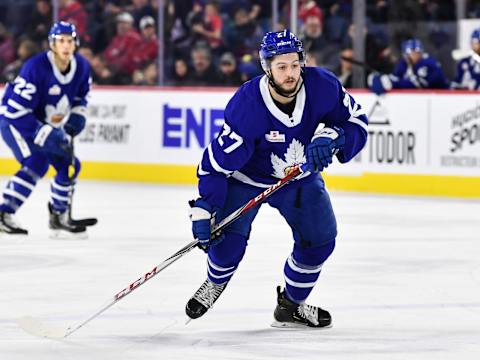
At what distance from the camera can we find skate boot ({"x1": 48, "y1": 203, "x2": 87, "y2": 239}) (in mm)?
7719

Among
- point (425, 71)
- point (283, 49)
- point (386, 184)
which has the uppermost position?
point (283, 49)

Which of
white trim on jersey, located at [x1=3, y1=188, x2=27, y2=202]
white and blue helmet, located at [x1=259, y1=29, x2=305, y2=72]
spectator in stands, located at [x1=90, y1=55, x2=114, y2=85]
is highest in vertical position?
white and blue helmet, located at [x1=259, y1=29, x2=305, y2=72]

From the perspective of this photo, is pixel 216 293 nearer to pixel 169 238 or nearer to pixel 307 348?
pixel 307 348

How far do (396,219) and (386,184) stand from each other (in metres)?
1.67

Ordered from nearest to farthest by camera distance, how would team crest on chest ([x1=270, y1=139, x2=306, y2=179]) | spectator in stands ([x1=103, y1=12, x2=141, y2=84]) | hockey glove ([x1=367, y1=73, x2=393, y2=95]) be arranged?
team crest on chest ([x1=270, y1=139, x2=306, y2=179]), hockey glove ([x1=367, y1=73, x2=393, y2=95]), spectator in stands ([x1=103, y1=12, x2=141, y2=84])

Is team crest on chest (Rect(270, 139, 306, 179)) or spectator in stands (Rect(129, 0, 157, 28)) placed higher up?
team crest on chest (Rect(270, 139, 306, 179))

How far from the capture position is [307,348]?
170 inches

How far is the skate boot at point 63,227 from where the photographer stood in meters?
7.72

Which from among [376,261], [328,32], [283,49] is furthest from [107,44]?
[283,49]

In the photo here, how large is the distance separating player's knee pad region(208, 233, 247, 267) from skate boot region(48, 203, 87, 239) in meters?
3.09

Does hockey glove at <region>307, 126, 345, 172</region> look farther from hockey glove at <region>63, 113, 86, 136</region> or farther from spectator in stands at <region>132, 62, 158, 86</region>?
spectator in stands at <region>132, 62, 158, 86</region>

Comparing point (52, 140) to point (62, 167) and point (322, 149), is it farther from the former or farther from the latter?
point (322, 149)

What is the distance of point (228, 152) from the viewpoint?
14.6 feet

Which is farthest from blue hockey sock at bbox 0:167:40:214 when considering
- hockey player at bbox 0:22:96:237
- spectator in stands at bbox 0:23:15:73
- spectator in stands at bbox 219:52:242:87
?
spectator in stands at bbox 0:23:15:73
